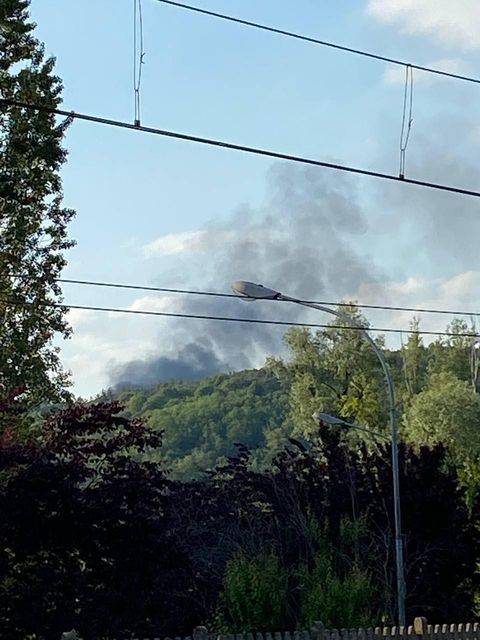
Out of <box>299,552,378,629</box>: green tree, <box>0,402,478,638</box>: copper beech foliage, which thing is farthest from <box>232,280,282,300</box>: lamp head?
<box>299,552,378,629</box>: green tree

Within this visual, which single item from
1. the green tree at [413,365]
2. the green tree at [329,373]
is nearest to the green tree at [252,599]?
the green tree at [329,373]

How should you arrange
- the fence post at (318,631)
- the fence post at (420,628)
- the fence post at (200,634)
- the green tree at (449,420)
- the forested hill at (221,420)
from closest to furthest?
the fence post at (200,634)
the fence post at (318,631)
the fence post at (420,628)
the green tree at (449,420)
the forested hill at (221,420)

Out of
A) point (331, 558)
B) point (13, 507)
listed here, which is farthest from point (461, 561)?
point (13, 507)

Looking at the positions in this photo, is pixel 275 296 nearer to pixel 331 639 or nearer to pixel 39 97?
pixel 331 639

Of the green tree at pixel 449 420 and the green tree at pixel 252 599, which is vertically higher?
the green tree at pixel 449 420

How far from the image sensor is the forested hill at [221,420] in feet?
443

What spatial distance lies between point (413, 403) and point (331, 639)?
5554 cm

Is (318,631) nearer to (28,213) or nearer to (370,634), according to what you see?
(370,634)

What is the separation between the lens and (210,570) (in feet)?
93.5

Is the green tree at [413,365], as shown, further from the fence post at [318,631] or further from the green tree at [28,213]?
the fence post at [318,631]

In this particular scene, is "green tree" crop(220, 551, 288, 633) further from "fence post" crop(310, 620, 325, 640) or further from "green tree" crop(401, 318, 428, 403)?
"green tree" crop(401, 318, 428, 403)

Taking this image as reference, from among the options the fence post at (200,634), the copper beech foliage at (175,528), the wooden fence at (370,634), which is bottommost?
the wooden fence at (370,634)

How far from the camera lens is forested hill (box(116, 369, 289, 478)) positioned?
443 ft

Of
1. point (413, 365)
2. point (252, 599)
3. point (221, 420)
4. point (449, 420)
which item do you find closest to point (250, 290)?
point (252, 599)
